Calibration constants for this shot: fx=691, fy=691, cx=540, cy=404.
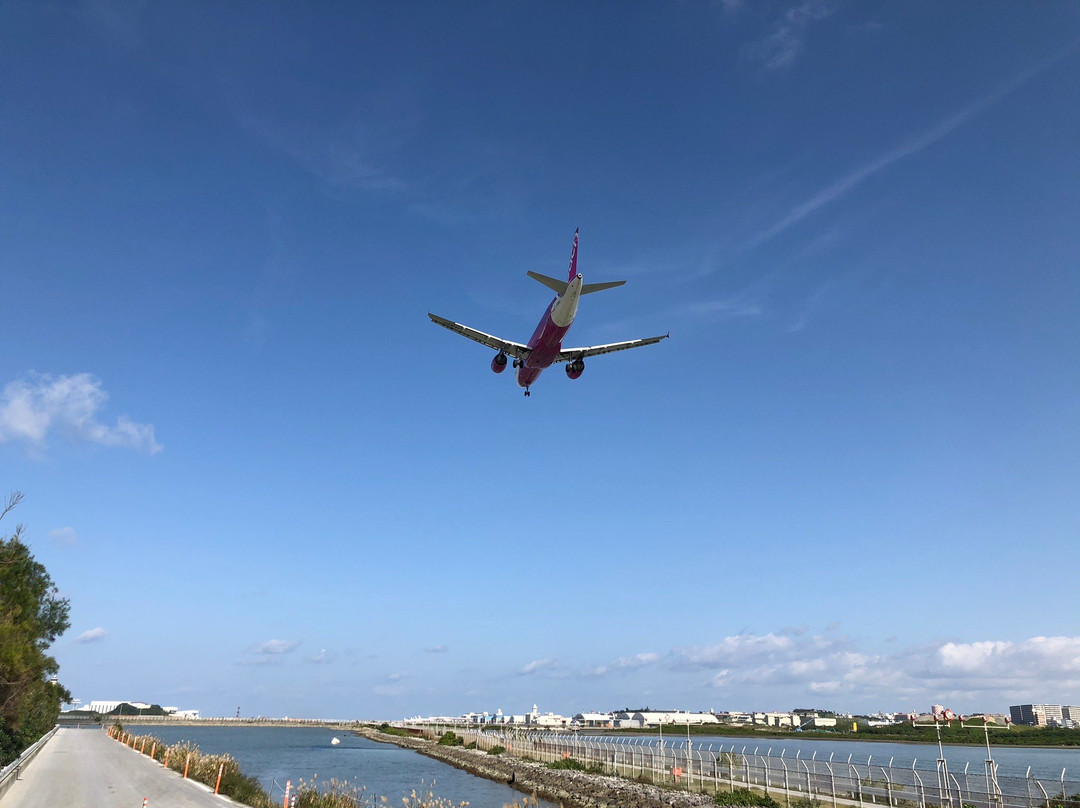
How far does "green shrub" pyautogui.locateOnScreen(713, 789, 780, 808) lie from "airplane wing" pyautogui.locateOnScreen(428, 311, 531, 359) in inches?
1024

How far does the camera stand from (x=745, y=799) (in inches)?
1374

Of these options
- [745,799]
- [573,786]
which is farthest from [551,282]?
[573,786]

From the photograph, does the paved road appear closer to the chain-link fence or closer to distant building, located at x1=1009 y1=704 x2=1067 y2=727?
the chain-link fence

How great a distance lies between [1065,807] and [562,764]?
142ft

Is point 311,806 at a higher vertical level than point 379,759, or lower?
higher

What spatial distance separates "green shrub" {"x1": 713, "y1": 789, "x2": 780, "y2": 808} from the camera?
33750 mm

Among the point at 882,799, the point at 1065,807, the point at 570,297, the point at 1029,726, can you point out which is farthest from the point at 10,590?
the point at 1029,726

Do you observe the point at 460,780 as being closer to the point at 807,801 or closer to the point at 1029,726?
the point at 807,801

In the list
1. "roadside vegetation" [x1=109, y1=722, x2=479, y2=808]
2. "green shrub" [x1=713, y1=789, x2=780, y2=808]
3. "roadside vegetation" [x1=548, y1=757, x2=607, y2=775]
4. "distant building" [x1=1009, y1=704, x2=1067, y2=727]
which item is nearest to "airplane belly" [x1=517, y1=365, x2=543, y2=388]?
"roadside vegetation" [x1=109, y1=722, x2=479, y2=808]

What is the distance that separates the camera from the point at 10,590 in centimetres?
3581

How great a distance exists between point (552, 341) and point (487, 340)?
16.2 ft

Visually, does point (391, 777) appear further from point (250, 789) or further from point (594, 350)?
point (594, 350)

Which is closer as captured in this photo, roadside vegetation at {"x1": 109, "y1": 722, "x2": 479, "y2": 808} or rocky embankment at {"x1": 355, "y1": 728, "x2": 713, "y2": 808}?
roadside vegetation at {"x1": 109, "y1": 722, "x2": 479, "y2": 808}

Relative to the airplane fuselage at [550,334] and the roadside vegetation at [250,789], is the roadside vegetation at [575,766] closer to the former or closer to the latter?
the roadside vegetation at [250,789]
